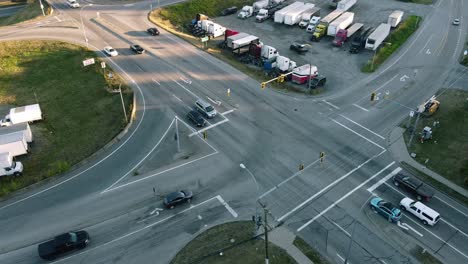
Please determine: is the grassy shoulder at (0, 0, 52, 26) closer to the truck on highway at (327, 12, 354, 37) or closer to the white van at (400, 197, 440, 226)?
the truck on highway at (327, 12, 354, 37)

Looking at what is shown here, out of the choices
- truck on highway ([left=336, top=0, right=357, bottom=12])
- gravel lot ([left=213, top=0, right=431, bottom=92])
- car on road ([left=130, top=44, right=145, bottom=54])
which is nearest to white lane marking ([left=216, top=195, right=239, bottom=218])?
gravel lot ([left=213, top=0, right=431, bottom=92])

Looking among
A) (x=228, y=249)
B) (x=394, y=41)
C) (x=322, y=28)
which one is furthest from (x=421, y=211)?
(x=322, y=28)

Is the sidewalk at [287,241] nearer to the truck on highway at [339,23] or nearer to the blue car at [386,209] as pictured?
the blue car at [386,209]

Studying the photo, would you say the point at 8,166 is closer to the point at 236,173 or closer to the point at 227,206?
the point at 227,206

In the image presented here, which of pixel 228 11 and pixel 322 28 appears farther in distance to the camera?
pixel 228 11

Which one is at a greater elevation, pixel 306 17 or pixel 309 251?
pixel 306 17

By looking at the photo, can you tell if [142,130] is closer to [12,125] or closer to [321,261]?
[12,125]

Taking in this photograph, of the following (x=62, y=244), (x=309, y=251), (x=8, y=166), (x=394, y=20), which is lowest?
(x=309, y=251)
